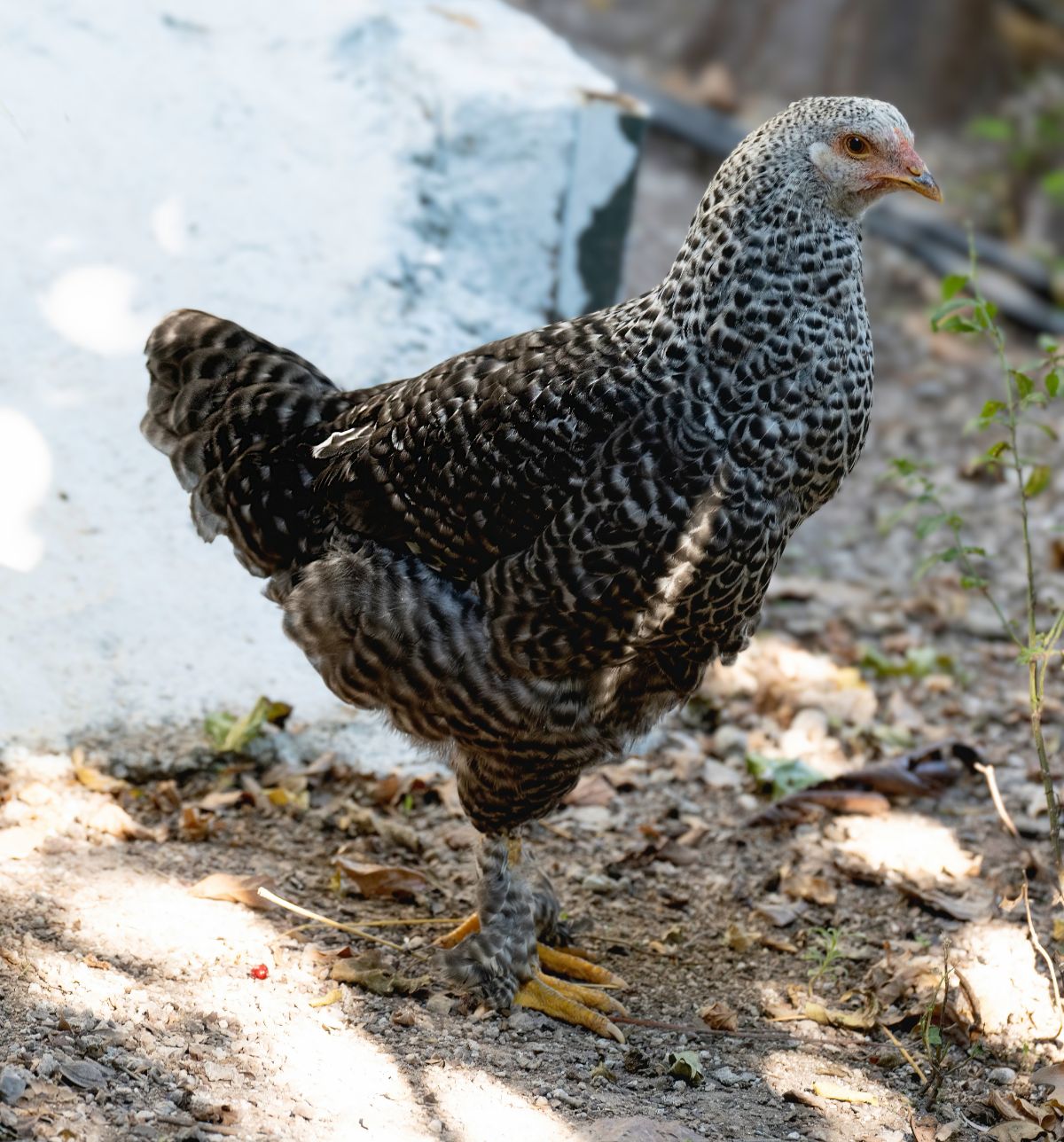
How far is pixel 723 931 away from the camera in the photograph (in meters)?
3.83

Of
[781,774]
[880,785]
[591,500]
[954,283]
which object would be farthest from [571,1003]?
[954,283]

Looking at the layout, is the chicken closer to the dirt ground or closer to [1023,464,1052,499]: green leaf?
the dirt ground

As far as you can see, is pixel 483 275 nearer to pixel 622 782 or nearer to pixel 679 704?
pixel 622 782

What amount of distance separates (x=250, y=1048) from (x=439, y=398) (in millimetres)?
1561

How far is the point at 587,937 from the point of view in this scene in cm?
379

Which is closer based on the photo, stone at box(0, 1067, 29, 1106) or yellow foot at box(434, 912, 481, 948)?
stone at box(0, 1067, 29, 1106)

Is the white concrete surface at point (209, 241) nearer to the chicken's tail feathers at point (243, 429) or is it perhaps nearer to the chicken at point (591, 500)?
the chicken's tail feathers at point (243, 429)

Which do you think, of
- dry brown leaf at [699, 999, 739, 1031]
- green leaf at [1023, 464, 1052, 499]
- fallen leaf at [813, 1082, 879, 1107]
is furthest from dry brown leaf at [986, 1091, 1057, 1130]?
green leaf at [1023, 464, 1052, 499]

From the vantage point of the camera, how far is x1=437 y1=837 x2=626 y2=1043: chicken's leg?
338 cm

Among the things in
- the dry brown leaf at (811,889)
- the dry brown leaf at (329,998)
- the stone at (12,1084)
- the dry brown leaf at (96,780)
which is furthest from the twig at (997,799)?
the dry brown leaf at (96,780)

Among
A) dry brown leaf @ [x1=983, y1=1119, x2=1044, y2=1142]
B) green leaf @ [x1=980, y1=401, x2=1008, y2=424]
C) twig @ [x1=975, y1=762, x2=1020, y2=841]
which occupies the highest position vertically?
green leaf @ [x1=980, y1=401, x2=1008, y2=424]

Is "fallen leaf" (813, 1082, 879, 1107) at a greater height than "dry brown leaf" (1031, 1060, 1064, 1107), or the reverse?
"dry brown leaf" (1031, 1060, 1064, 1107)

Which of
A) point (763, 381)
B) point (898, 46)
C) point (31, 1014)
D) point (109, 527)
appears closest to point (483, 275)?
point (109, 527)

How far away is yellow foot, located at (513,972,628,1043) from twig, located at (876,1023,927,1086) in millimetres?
644
